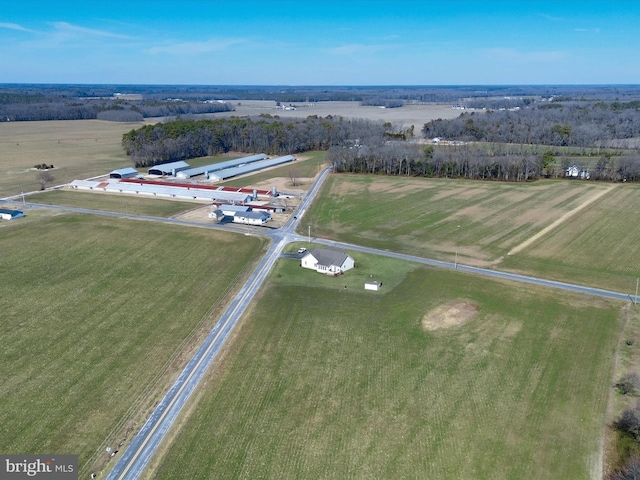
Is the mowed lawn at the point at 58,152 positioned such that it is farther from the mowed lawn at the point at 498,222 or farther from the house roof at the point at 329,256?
the house roof at the point at 329,256

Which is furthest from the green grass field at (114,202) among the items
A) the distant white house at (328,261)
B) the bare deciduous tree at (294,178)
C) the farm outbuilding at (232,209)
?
the distant white house at (328,261)

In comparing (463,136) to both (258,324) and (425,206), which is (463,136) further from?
(258,324)

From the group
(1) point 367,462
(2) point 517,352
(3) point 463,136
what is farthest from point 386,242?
(3) point 463,136

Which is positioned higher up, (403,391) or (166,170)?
(166,170)

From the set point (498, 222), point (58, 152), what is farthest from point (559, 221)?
point (58, 152)

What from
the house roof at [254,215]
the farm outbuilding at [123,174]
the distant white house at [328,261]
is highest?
the farm outbuilding at [123,174]

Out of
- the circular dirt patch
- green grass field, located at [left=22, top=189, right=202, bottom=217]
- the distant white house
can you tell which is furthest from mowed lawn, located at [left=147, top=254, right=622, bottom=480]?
green grass field, located at [left=22, top=189, right=202, bottom=217]

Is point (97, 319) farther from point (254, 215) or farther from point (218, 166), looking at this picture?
point (218, 166)

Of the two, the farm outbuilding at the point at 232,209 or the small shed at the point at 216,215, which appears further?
the farm outbuilding at the point at 232,209
